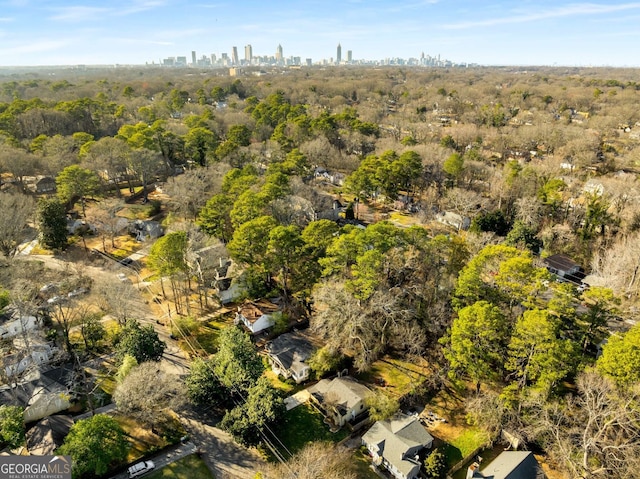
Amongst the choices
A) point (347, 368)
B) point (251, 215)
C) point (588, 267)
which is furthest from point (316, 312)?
point (588, 267)

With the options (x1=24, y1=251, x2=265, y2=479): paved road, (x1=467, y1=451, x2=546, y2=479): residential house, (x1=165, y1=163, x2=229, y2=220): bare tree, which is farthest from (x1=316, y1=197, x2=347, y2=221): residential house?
(x1=467, y1=451, x2=546, y2=479): residential house

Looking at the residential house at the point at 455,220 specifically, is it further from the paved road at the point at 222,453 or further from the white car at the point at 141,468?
the white car at the point at 141,468

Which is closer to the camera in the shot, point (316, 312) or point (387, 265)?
point (387, 265)

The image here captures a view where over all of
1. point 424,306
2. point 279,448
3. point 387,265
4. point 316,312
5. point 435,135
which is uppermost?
point 435,135

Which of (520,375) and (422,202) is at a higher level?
(422,202)

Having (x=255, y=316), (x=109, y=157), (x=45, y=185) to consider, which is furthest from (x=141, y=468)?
(x=45, y=185)

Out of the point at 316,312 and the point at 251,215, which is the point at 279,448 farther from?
the point at 251,215
